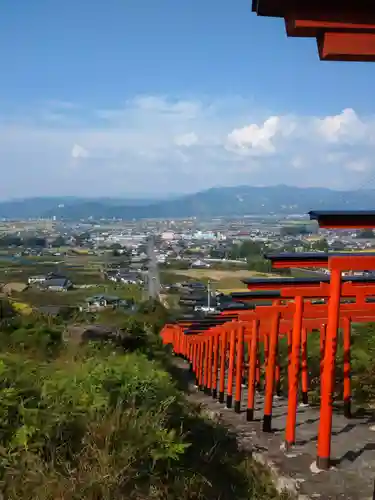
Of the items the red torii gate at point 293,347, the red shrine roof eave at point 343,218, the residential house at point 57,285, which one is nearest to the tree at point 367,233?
the red shrine roof eave at point 343,218

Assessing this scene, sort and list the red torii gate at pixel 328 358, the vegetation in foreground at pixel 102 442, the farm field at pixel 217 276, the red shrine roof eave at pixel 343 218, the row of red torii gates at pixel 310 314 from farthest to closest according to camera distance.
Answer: the farm field at pixel 217 276
the red torii gate at pixel 328 358
the row of red torii gates at pixel 310 314
the red shrine roof eave at pixel 343 218
the vegetation in foreground at pixel 102 442

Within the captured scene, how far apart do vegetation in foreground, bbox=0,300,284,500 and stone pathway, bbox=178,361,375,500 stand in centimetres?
58

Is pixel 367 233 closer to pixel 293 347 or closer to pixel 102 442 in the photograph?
pixel 293 347

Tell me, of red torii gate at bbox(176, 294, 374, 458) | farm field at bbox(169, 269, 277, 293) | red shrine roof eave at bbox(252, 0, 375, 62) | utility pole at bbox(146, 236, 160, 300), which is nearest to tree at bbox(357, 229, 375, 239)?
red torii gate at bbox(176, 294, 374, 458)

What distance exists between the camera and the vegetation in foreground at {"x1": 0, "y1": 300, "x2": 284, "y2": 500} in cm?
345

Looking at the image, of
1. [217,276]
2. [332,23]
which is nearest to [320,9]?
[332,23]

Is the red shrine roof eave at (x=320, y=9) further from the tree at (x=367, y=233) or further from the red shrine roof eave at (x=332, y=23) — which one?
the tree at (x=367, y=233)

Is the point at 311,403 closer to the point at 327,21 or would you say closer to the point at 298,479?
the point at 298,479

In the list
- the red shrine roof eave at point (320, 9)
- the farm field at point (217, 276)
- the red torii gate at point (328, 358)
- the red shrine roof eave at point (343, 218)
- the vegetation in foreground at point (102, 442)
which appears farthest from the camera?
the farm field at point (217, 276)

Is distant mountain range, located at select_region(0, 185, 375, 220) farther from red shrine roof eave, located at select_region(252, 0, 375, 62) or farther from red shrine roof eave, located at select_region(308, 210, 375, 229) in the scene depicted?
red shrine roof eave, located at select_region(252, 0, 375, 62)

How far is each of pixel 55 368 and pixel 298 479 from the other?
95.8 inches

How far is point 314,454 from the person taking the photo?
6.53m

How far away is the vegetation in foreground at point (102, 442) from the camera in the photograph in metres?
3.45

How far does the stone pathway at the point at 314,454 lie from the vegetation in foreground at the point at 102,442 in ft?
1.89
